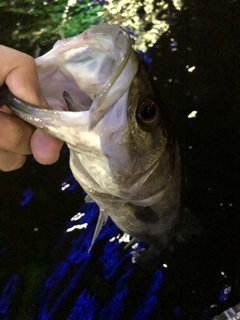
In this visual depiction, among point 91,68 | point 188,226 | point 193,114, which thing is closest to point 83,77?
point 91,68

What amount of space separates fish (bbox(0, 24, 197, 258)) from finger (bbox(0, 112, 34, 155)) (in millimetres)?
110

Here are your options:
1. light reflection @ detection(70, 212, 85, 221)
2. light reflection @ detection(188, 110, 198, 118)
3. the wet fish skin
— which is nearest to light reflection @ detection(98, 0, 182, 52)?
light reflection @ detection(188, 110, 198, 118)

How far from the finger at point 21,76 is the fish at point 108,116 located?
22 millimetres

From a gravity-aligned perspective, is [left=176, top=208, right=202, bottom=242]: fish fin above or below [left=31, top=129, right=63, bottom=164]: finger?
below

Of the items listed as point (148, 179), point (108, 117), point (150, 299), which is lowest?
point (150, 299)

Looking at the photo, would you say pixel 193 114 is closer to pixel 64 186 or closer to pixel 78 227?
pixel 64 186

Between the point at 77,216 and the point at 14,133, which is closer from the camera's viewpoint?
the point at 14,133

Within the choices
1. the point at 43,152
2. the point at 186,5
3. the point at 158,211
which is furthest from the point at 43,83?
the point at 186,5

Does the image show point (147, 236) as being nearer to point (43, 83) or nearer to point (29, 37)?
point (43, 83)

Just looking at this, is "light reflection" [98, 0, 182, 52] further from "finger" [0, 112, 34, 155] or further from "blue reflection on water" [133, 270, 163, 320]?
"finger" [0, 112, 34, 155]

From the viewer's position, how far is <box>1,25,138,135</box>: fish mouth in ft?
3.19

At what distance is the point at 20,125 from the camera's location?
1.11 meters

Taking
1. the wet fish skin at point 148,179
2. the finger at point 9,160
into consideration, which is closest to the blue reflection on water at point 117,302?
the wet fish skin at point 148,179

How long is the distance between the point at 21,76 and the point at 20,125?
Result: 194mm
